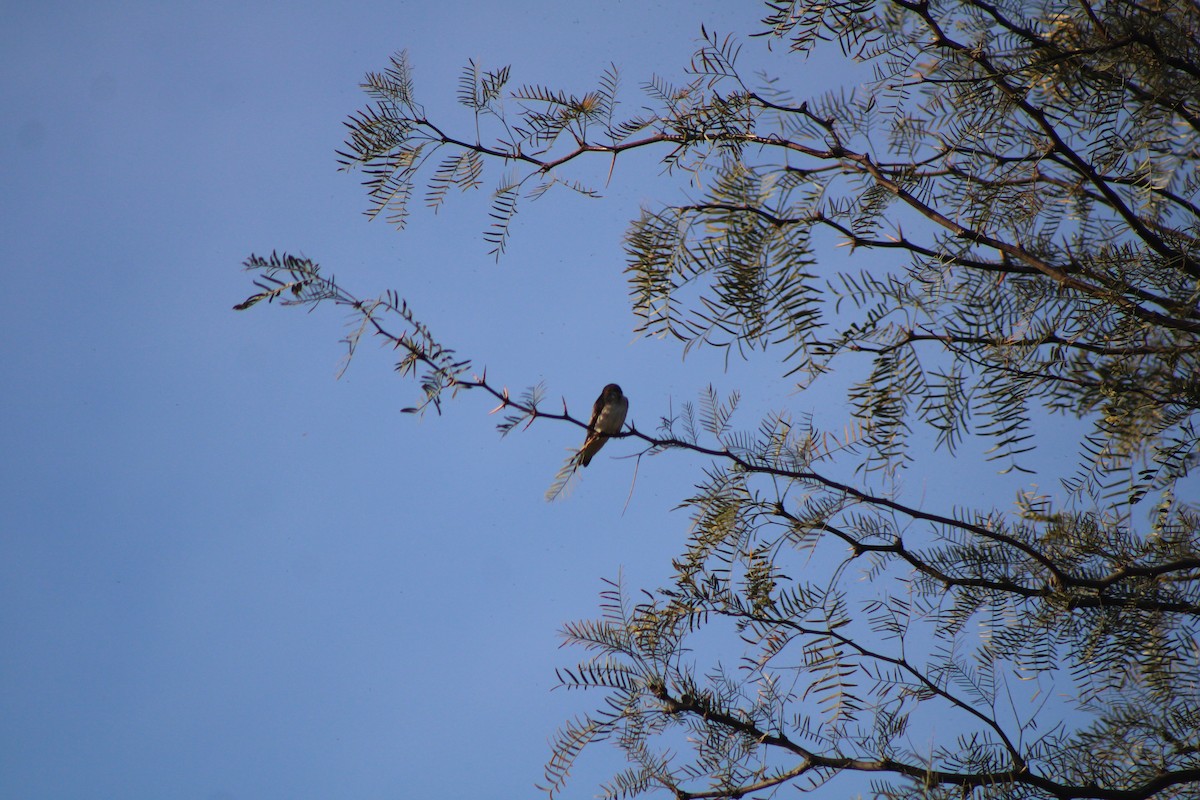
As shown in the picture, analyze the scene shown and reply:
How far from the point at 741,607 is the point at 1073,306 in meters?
0.78

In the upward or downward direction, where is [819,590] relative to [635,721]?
upward

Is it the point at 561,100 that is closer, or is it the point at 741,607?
the point at 741,607

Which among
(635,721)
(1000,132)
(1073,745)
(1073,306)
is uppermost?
(1000,132)

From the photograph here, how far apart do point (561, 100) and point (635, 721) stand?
119 cm

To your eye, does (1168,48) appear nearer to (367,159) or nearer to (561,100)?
(561,100)

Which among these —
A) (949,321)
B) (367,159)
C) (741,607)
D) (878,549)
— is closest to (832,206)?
(949,321)

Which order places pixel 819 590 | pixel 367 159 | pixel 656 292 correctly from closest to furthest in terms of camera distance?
pixel 656 292, pixel 819 590, pixel 367 159

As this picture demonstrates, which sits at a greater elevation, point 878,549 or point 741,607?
point 878,549

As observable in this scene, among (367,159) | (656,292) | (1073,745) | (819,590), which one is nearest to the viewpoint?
(656,292)

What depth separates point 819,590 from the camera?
1.61 metres

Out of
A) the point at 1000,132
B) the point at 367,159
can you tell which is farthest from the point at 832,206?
the point at 367,159

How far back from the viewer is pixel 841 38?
64.2 inches

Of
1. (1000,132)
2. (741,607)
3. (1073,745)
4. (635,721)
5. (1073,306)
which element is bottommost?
(635,721)

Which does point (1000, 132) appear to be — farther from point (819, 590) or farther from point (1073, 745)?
point (1073, 745)
